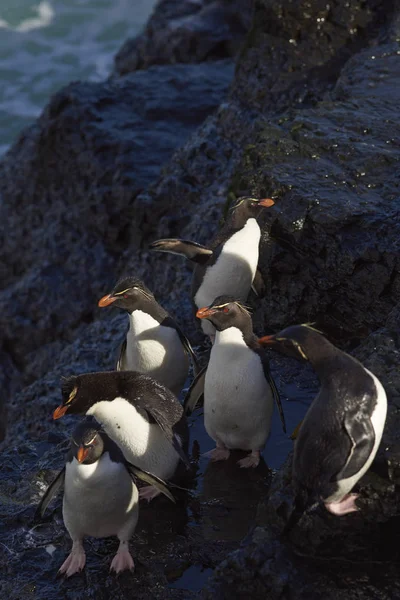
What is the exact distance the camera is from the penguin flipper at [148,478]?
485cm

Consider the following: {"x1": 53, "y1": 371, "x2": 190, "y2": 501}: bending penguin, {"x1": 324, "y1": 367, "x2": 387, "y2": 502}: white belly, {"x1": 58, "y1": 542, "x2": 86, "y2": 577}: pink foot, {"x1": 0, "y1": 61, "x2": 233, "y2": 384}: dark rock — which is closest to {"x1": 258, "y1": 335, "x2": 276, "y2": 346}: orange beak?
{"x1": 324, "y1": 367, "x2": 387, "y2": 502}: white belly

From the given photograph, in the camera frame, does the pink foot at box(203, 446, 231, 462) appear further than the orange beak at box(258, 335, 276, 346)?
Yes

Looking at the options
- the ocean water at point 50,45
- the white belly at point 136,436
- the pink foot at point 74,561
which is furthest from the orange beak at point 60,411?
the ocean water at point 50,45

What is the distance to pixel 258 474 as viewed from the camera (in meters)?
5.51

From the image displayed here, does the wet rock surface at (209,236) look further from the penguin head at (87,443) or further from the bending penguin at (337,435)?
the penguin head at (87,443)

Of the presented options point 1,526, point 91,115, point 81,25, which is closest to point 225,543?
point 1,526

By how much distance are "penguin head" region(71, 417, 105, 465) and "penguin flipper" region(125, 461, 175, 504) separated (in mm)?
248

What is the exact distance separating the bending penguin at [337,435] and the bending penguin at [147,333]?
2086 mm

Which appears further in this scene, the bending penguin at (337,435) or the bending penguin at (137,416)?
the bending penguin at (137,416)

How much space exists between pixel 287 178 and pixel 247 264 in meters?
0.74

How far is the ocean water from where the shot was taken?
20.1 meters

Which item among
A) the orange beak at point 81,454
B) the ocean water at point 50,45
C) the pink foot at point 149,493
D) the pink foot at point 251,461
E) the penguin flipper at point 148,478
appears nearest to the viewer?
the orange beak at point 81,454

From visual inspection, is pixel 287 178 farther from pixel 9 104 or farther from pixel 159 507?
pixel 9 104

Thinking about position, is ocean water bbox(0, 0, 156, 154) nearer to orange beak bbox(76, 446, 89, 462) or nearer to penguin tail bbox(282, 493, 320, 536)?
orange beak bbox(76, 446, 89, 462)
